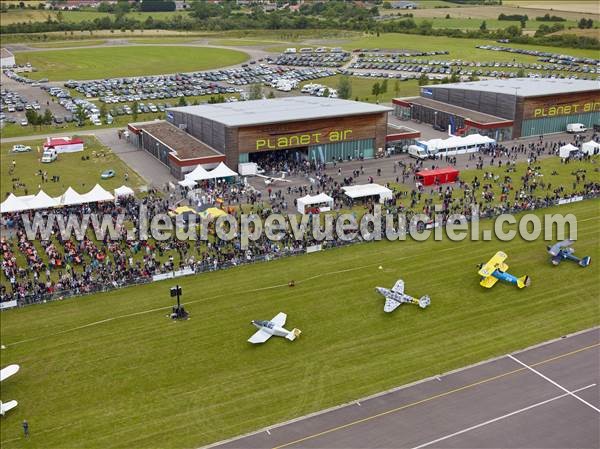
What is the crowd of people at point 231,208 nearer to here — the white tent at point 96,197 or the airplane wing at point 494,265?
the white tent at point 96,197

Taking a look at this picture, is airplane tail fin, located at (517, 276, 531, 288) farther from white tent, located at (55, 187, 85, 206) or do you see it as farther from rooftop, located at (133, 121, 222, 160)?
white tent, located at (55, 187, 85, 206)

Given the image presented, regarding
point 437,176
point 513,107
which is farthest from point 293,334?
point 513,107


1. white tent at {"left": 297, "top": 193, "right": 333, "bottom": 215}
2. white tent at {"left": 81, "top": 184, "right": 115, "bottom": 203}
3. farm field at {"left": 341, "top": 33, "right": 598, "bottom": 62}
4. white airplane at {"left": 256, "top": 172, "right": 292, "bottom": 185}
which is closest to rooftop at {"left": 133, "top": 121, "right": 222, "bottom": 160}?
white airplane at {"left": 256, "top": 172, "right": 292, "bottom": 185}

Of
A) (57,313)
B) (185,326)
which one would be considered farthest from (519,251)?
(57,313)

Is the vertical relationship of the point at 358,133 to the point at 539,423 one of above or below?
above

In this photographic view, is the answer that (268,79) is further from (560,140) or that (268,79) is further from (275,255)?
(275,255)

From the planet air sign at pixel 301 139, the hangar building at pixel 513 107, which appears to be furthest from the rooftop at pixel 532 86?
the planet air sign at pixel 301 139
